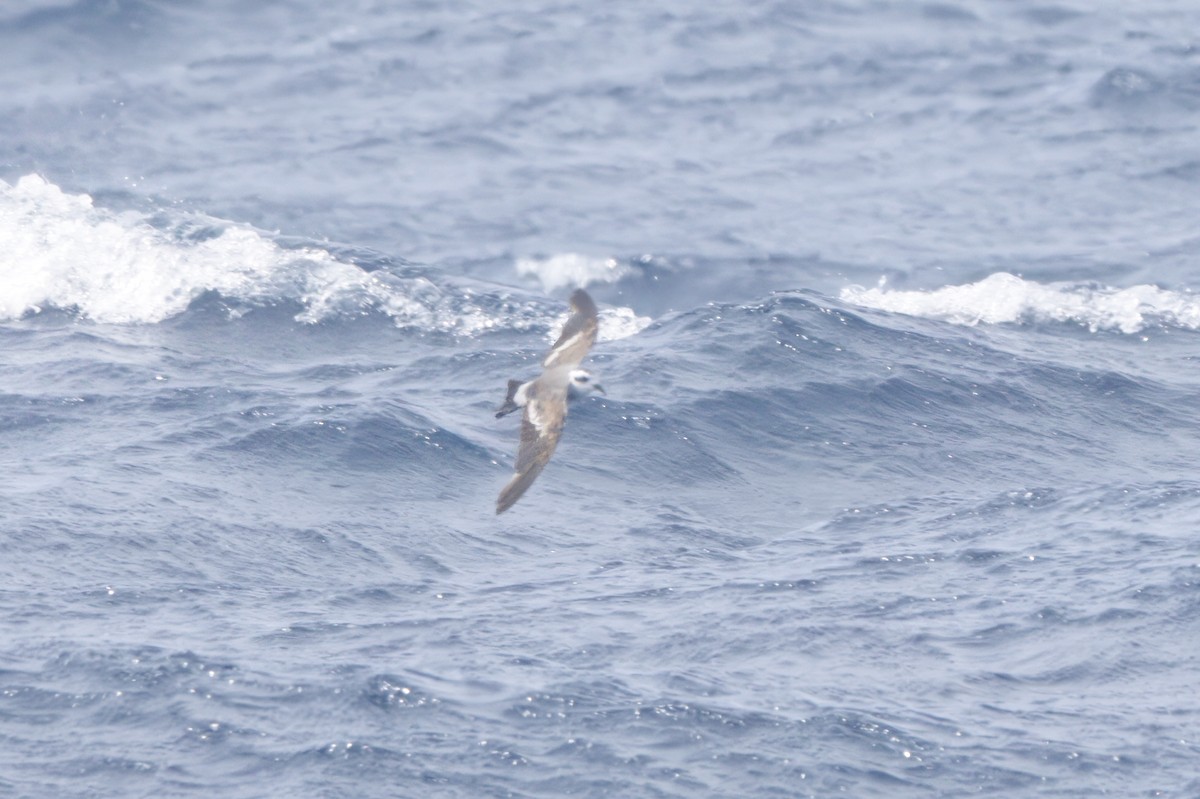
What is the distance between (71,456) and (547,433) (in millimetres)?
4627

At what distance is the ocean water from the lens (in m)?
9.59

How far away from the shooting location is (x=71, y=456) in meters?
13.2

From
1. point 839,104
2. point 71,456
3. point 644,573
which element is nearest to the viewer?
point 644,573

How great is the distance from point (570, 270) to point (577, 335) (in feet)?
22.1

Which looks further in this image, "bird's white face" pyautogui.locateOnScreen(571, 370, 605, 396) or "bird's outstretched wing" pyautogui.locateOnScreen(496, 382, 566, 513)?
"bird's white face" pyautogui.locateOnScreen(571, 370, 605, 396)

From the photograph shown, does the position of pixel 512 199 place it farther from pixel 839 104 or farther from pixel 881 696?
pixel 881 696

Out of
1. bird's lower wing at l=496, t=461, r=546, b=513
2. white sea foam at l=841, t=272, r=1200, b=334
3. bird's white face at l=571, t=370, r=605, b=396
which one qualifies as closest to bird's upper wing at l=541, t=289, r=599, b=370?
bird's white face at l=571, t=370, r=605, b=396

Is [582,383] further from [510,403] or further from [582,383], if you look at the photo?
[510,403]

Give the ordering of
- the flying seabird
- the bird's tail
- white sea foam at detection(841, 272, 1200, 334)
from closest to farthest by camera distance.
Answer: the flying seabird → the bird's tail → white sea foam at detection(841, 272, 1200, 334)

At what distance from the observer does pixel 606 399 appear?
14.5 metres

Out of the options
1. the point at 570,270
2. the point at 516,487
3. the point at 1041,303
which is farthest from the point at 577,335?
the point at 1041,303

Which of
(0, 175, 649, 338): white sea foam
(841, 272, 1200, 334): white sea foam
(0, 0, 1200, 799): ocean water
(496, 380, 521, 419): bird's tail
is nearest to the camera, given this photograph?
(0, 0, 1200, 799): ocean water

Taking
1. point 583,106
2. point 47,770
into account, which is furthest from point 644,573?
point 583,106

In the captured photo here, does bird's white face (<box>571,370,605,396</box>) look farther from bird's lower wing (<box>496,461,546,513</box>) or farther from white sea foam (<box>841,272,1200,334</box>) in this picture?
white sea foam (<box>841,272,1200,334</box>)
